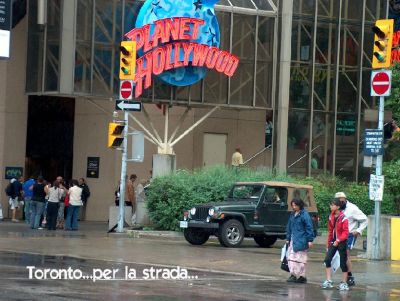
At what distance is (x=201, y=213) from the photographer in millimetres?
25266

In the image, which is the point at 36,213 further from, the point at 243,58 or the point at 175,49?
the point at 243,58

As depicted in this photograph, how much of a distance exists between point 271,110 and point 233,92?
2361 millimetres

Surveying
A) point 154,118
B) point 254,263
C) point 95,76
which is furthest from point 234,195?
point 154,118

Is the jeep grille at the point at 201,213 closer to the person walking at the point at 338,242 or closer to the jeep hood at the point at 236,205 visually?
the jeep hood at the point at 236,205

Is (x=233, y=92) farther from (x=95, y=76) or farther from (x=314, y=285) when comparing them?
(x=314, y=285)

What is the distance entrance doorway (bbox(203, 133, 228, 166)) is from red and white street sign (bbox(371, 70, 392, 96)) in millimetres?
17507

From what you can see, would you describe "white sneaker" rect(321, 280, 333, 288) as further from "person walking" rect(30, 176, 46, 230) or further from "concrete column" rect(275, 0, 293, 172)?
"concrete column" rect(275, 0, 293, 172)

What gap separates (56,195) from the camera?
100.0 feet

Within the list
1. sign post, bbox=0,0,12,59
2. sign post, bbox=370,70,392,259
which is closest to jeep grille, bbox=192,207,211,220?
sign post, bbox=370,70,392,259

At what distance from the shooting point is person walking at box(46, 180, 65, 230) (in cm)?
3036

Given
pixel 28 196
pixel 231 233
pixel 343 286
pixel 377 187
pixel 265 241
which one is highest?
pixel 377 187

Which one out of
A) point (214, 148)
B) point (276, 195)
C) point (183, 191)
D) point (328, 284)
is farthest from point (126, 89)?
point (328, 284)

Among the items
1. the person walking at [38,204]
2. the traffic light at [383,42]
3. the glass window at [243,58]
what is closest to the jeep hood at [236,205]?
the traffic light at [383,42]

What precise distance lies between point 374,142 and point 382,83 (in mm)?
1392
